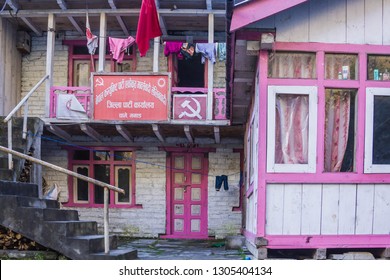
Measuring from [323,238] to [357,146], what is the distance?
4.08ft

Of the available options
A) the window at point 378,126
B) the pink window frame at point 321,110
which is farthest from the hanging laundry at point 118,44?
the window at point 378,126

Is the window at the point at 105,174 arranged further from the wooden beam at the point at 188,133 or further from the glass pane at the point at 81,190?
the wooden beam at the point at 188,133

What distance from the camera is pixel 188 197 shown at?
14.3m

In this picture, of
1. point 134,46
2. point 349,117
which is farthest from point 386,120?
point 134,46

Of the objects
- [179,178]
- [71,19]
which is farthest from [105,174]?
[71,19]

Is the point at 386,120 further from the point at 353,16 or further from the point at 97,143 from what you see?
the point at 97,143

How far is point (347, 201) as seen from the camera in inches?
276

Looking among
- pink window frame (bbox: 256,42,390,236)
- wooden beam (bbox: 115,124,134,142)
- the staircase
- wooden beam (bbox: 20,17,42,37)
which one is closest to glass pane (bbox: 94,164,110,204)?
wooden beam (bbox: 115,124,134,142)

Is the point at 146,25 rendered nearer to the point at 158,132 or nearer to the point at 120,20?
the point at 120,20

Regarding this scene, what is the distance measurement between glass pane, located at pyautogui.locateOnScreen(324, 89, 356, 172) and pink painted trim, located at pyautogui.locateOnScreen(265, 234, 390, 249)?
2.94ft

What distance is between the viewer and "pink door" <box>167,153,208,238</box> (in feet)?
46.8

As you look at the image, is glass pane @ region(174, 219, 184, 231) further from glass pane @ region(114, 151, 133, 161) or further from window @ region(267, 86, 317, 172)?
window @ region(267, 86, 317, 172)
